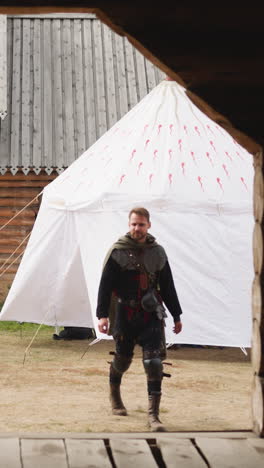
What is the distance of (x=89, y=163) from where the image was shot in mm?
12352

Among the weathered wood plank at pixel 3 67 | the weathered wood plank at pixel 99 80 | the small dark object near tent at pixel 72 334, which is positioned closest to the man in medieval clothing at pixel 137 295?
the small dark object near tent at pixel 72 334

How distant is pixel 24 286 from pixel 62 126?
27.1ft

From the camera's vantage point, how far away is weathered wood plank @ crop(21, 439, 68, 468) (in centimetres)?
558

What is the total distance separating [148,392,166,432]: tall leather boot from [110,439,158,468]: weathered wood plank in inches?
38.7

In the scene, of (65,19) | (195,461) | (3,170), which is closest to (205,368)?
(195,461)

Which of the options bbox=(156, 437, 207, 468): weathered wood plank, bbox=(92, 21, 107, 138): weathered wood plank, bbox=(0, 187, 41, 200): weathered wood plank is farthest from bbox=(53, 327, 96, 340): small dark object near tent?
bbox=(92, 21, 107, 138): weathered wood plank

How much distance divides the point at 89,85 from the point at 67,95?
58 centimetres

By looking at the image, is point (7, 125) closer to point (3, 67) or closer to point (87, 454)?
point (3, 67)

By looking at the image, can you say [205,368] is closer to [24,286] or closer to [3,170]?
[24,286]

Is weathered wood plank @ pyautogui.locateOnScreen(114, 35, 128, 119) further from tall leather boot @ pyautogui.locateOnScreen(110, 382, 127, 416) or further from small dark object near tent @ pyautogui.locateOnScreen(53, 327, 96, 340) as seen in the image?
tall leather boot @ pyautogui.locateOnScreen(110, 382, 127, 416)

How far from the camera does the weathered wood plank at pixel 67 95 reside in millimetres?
→ 19547

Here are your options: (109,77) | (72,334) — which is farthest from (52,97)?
(72,334)

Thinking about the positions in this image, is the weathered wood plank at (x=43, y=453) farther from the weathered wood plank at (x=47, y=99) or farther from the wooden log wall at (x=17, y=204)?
the weathered wood plank at (x=47, y=99)

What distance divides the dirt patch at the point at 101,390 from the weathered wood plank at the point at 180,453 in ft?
2.47
